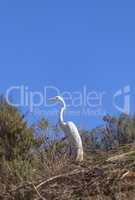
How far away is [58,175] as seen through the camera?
1145 centimetres

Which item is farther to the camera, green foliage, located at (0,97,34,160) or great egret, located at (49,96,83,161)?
great egret, located at (49,96,83,161)

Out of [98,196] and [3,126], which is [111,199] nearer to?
[98,196]

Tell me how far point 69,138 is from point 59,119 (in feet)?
2.80

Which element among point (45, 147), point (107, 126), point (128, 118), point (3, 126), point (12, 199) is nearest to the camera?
point (12, 199)

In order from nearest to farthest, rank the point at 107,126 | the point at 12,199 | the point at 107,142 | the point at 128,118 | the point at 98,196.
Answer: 1. the point at 98,196
2. the point at 12,199
3. the point at 107,142
4. the point at 107,126
5. the point at 128,118

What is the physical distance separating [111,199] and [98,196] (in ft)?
0.69

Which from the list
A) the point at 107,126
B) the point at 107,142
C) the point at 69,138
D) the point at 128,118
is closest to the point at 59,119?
the point at 69,138

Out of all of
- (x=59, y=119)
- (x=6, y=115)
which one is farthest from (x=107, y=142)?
(x=6, y=115)

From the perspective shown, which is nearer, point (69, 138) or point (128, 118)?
point (69, 138)

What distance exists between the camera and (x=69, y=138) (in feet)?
57.6

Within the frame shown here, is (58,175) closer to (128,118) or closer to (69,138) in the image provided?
(69,138)

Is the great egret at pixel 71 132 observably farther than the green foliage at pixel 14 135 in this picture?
Yes

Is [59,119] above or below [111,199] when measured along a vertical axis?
above

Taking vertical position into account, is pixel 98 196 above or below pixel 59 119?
below
